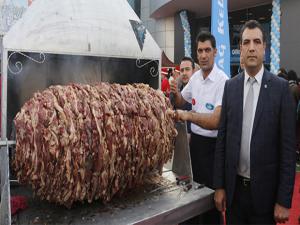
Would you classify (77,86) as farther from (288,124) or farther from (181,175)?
(288,124)

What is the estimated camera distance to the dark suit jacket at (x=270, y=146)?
7.29 ft

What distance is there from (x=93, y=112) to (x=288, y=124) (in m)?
1.35

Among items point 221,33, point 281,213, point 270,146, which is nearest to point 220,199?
point 281,213

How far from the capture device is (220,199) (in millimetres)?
2410

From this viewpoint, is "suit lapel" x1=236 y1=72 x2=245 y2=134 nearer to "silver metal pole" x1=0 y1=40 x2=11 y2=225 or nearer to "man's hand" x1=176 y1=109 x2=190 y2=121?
"man's hand" x1=176 y1=109 x2=190 y2=121

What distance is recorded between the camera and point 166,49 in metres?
17.5

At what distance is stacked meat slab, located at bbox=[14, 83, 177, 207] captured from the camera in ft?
6.24

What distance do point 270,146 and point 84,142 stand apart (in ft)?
4.32

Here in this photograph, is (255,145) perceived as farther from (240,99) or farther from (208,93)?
(208,93)

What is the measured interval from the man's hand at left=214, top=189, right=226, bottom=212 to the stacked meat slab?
575mm

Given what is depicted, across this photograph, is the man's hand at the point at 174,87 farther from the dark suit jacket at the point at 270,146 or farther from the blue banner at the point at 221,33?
the blue banner at the point at 221,33

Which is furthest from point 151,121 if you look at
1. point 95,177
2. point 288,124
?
point 288,124

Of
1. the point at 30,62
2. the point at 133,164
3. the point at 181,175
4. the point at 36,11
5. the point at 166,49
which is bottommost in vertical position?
the point at 181,175

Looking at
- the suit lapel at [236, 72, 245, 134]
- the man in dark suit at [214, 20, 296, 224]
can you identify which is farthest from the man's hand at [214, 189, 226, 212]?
the suit lapel at [236, 72, 245, 134]
